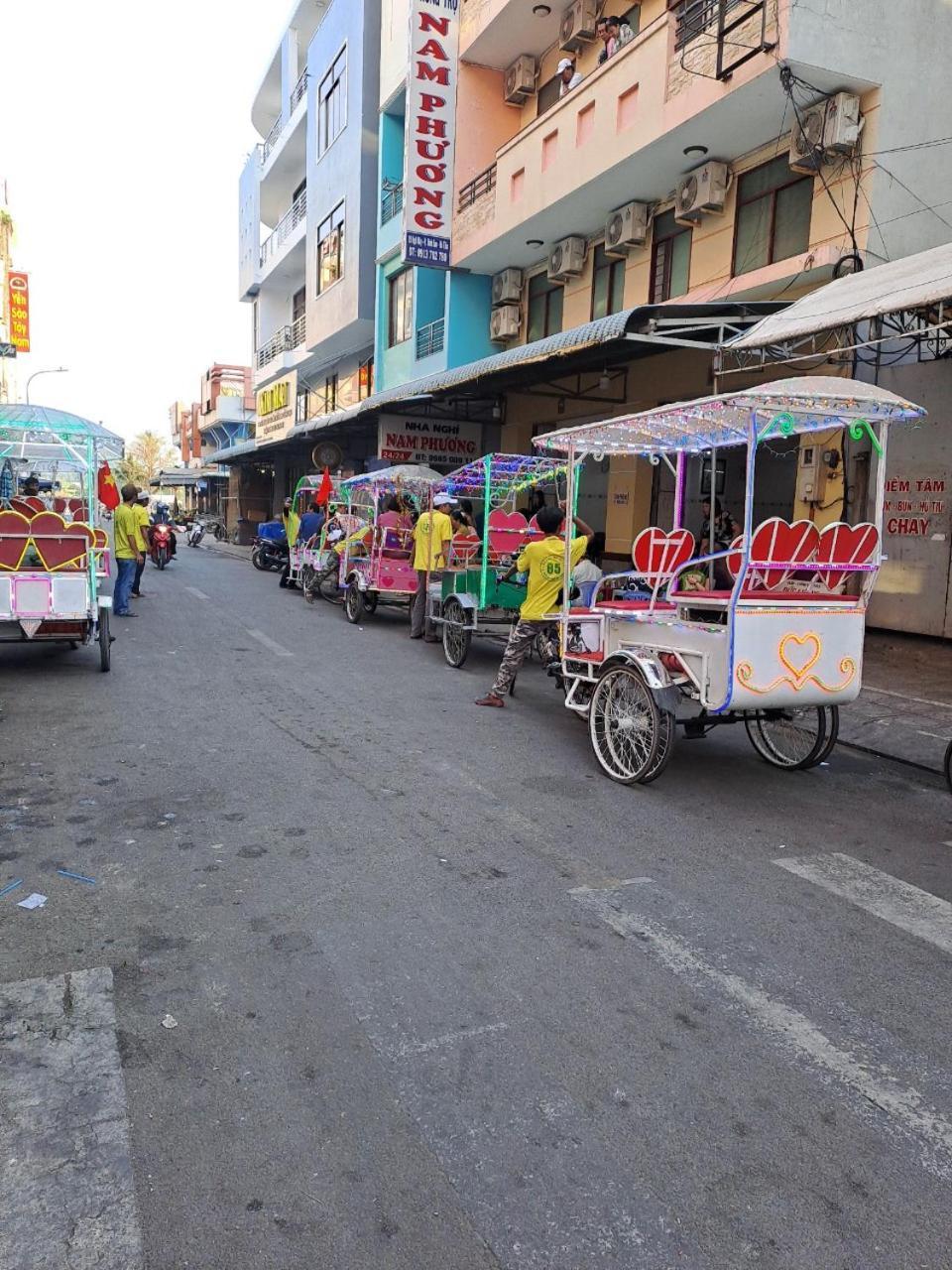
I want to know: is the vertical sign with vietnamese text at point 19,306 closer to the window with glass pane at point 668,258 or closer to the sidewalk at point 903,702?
the window with glass pane at point 668,258

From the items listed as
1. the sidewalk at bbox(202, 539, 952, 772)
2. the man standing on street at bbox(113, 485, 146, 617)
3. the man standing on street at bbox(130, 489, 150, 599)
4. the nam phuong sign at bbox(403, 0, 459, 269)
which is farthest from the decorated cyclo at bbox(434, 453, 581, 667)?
the nam phuong sign at bbox(403, 0, 459, 269)

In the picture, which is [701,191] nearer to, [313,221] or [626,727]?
[626,727]

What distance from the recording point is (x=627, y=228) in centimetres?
1492

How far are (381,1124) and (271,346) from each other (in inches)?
1483

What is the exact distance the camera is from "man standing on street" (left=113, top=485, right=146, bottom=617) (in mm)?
13227

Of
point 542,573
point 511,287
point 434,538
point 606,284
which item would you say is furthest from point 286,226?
point 542,573

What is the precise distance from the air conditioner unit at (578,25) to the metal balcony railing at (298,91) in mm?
16211

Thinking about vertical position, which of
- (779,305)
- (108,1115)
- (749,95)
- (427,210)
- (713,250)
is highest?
(427,210)

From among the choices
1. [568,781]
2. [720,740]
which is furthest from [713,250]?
[568,781]

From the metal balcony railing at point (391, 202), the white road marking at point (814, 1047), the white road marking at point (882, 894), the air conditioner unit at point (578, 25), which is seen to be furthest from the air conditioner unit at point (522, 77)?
the white road marking at point (814, 1047)

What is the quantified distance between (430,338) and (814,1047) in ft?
66.4

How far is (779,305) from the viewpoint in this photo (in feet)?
36.0

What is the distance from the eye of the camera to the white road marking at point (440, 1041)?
118 inches

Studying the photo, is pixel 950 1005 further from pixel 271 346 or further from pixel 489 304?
pixel 271 346
